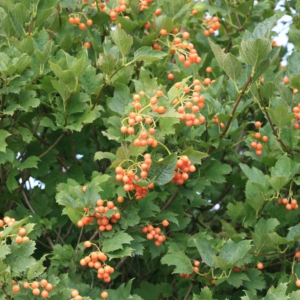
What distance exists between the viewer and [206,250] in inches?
117

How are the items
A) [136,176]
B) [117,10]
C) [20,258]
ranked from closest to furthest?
1. [20,258]
2. [136,176]
3. [117,10]

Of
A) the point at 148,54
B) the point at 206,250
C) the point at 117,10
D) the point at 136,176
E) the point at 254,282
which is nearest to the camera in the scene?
the point at 136,176

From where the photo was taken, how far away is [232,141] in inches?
128

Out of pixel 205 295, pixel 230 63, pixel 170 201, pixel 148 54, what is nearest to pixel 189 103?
pixel 230 63

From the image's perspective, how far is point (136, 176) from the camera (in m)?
2.74

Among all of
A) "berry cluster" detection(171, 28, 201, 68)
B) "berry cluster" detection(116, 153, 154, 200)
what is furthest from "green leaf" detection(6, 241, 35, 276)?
"berry cluster" detection(171, 28, 201, 68)

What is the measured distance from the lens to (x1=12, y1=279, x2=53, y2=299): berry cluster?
8.50 ft

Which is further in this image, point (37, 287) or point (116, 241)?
point (116, 241)

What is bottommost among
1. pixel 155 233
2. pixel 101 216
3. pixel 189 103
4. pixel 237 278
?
pixel 237 278

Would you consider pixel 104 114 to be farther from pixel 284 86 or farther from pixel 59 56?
pixel 284 86

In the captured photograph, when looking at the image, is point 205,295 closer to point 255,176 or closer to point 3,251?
point 255,176

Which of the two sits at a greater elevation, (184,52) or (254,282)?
(184,52)

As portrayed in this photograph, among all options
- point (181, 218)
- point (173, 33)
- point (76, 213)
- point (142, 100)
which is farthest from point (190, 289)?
point (173, 33)

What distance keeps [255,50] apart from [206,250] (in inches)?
36.1
